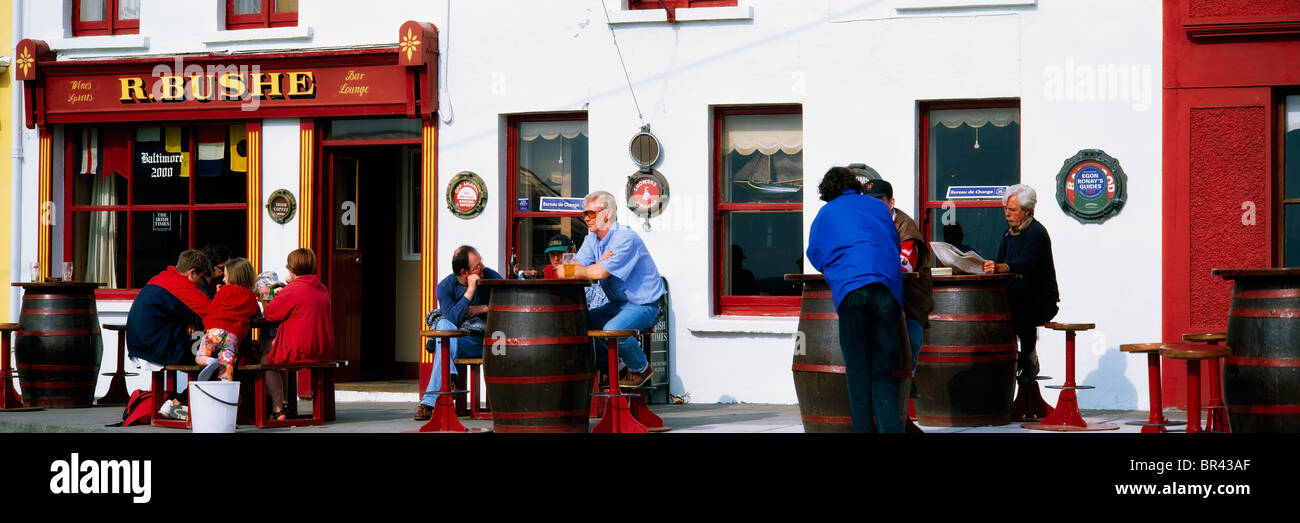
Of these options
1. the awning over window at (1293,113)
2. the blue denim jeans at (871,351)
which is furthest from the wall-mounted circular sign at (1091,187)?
the blue denim jeans at (871,351)

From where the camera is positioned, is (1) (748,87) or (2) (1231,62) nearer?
(2) (1231,62)

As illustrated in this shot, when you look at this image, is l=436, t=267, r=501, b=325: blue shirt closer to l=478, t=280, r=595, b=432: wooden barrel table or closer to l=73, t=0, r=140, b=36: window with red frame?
l=478, t=280, r=595, b=432: wooden barrel table

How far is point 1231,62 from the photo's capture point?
11523mm

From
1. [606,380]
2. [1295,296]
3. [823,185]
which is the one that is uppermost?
[823,185]

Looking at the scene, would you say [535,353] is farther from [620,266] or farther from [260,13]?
[260,13]

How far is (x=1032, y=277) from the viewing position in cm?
1031

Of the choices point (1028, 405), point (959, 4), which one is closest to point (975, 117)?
point (959, 4)

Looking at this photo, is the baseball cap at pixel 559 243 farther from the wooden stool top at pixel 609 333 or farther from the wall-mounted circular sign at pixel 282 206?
the wooden stool top at pixel 609 333

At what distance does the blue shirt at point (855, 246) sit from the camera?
8.02 m

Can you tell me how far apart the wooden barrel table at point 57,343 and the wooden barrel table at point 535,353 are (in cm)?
472

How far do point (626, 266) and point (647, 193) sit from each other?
303 cm

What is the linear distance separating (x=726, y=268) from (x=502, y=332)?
160 inches
